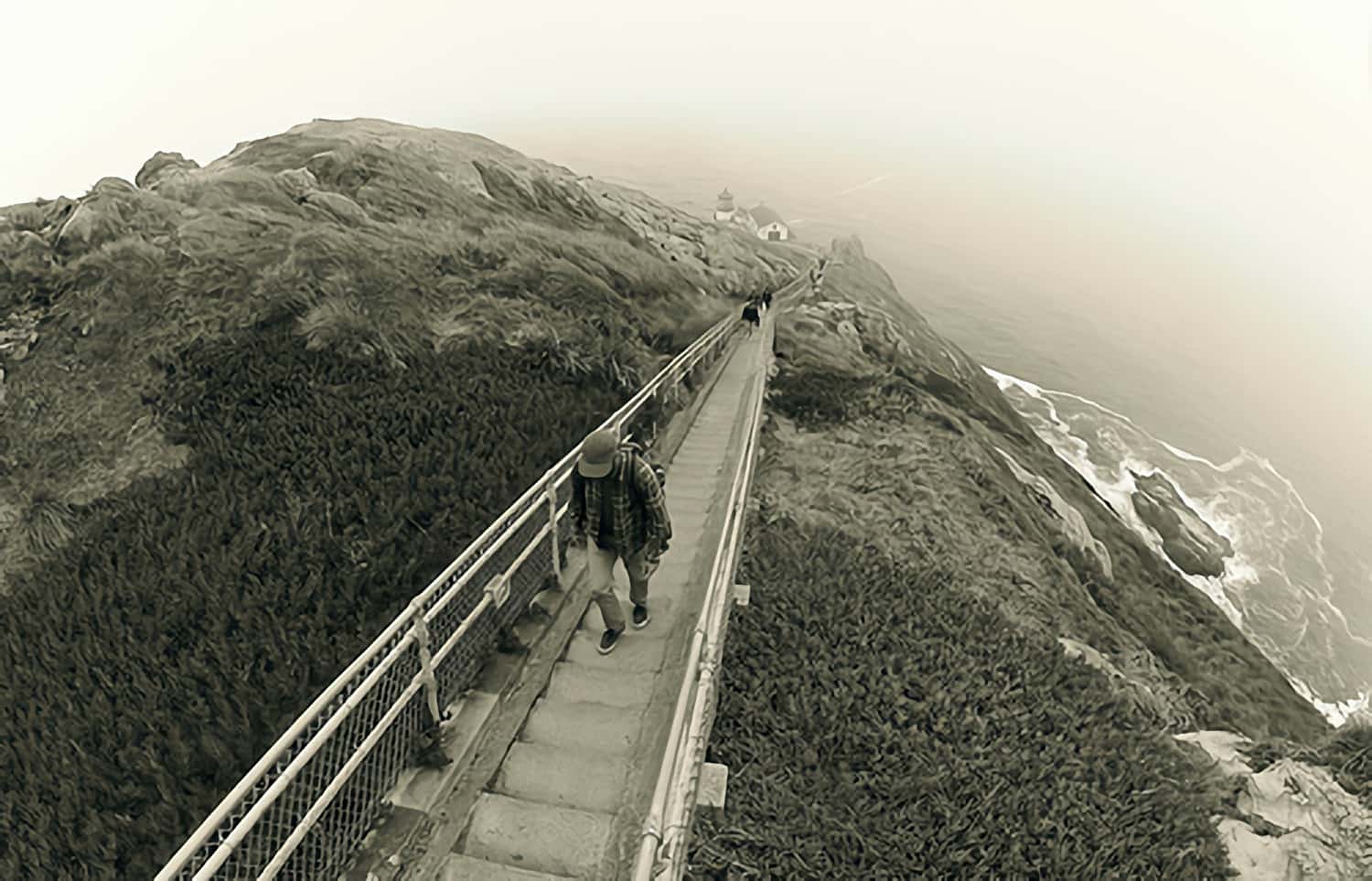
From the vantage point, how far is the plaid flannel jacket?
5031mm

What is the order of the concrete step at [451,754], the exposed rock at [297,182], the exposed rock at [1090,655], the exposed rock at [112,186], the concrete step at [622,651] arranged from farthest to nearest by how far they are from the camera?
the exposed rock at [297,182] < the exposed rock at [112,186] < the exposed rock at [1090,655] < the concrete step at [622,651] < the concrete step at [451,754]

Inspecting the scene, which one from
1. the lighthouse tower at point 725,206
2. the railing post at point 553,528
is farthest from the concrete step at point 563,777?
the lighthouse tower at point 725,206

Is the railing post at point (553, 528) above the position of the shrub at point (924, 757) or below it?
above

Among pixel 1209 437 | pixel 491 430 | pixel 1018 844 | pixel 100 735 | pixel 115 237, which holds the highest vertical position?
pixel 115 237

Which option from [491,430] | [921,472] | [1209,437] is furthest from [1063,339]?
[491,430]

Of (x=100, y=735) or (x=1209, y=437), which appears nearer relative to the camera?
(x=100, y=735)

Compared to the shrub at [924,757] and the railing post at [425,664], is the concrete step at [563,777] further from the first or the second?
the shrub at [924,757]

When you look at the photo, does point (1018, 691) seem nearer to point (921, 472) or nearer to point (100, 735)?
point (921, 472)

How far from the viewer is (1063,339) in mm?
106125

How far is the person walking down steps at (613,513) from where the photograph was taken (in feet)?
16.0

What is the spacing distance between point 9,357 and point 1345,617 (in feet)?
254

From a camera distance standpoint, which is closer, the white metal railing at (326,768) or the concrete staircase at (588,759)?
the white metal railing at (326,768)

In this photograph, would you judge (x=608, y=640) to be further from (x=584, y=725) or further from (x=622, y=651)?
(x=584, y=725)

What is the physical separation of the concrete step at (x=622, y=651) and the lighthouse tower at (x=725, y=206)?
389 feet
